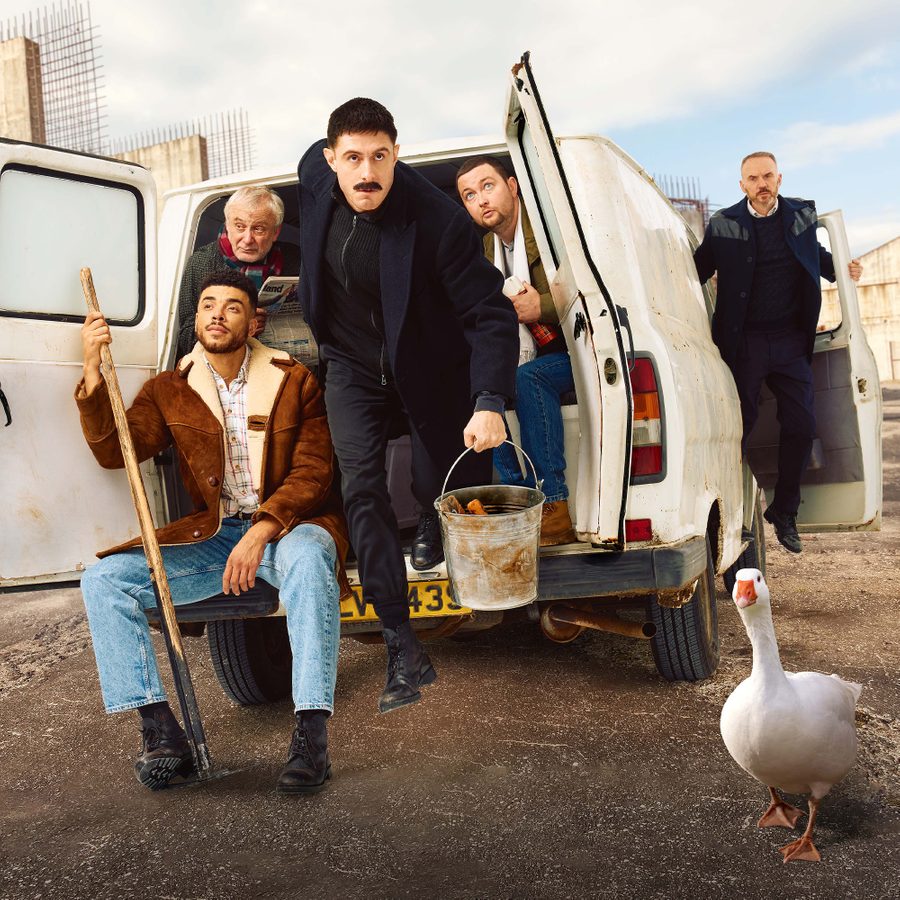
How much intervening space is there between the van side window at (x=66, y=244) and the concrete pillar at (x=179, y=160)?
1555 cm

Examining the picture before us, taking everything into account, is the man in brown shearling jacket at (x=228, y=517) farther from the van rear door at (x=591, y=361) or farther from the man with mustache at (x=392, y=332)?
the van rear door at (x=591, y=361)

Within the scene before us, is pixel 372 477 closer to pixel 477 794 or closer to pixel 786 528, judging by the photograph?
pixel 477 794

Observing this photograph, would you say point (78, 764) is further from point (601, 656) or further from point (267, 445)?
point (601, 656)

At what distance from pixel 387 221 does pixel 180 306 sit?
1495mm

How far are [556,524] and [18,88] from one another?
17792 mm

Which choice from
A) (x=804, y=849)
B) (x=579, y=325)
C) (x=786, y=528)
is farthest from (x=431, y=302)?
(x=786, y=528)

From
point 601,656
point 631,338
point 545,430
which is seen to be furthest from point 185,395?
point 601,656

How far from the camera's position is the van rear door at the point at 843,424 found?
484 cm

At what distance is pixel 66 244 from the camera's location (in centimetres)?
353

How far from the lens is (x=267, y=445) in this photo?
349 centimetres

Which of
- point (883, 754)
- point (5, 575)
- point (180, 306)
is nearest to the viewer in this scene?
point (883, 754)

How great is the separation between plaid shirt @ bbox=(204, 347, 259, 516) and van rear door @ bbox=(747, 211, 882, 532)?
3133mm

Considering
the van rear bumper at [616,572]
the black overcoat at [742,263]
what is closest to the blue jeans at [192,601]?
the van rear bumper at [616,572]

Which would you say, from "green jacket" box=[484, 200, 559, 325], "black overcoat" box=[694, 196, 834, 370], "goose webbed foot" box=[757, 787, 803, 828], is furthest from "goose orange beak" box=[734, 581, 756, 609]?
"black overcoat" box=[694, 196, 834, 370]
